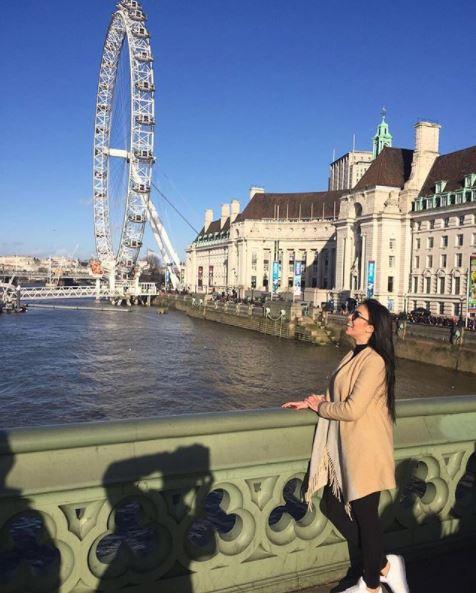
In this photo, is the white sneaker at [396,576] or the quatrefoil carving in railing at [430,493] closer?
the white sneaker at [396,576]

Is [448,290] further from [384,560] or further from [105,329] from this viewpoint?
[384,560]

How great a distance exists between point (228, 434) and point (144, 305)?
9654 centimetres

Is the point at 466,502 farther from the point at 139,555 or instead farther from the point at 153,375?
the point at 153,375

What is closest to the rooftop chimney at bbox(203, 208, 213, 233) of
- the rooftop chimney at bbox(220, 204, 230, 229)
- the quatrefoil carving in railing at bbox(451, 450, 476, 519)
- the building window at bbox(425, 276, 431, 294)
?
the rooftop chimney at bbox(220, 204, 230, 229)

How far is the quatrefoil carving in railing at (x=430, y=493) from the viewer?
3551 millimetres

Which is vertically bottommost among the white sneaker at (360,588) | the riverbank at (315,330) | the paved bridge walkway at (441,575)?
the riverbank at (315,330)

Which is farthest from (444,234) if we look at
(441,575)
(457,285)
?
Answer: (441,575)

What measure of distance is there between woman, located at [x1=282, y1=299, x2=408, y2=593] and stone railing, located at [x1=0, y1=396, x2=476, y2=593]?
0.16m

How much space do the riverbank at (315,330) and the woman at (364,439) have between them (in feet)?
95.3

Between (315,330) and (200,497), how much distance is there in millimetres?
43816

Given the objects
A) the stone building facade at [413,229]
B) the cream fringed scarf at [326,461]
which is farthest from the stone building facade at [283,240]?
the cream fringed scarf at [326,461]

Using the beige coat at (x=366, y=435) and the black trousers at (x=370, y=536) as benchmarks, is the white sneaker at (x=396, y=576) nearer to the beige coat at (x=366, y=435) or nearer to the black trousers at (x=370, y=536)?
the black trousers at (x=370, y=536)

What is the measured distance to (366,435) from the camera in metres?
2.95

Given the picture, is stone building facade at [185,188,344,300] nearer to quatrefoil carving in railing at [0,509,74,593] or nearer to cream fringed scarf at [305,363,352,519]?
cream fringed scarf at [305,363,352,519]
